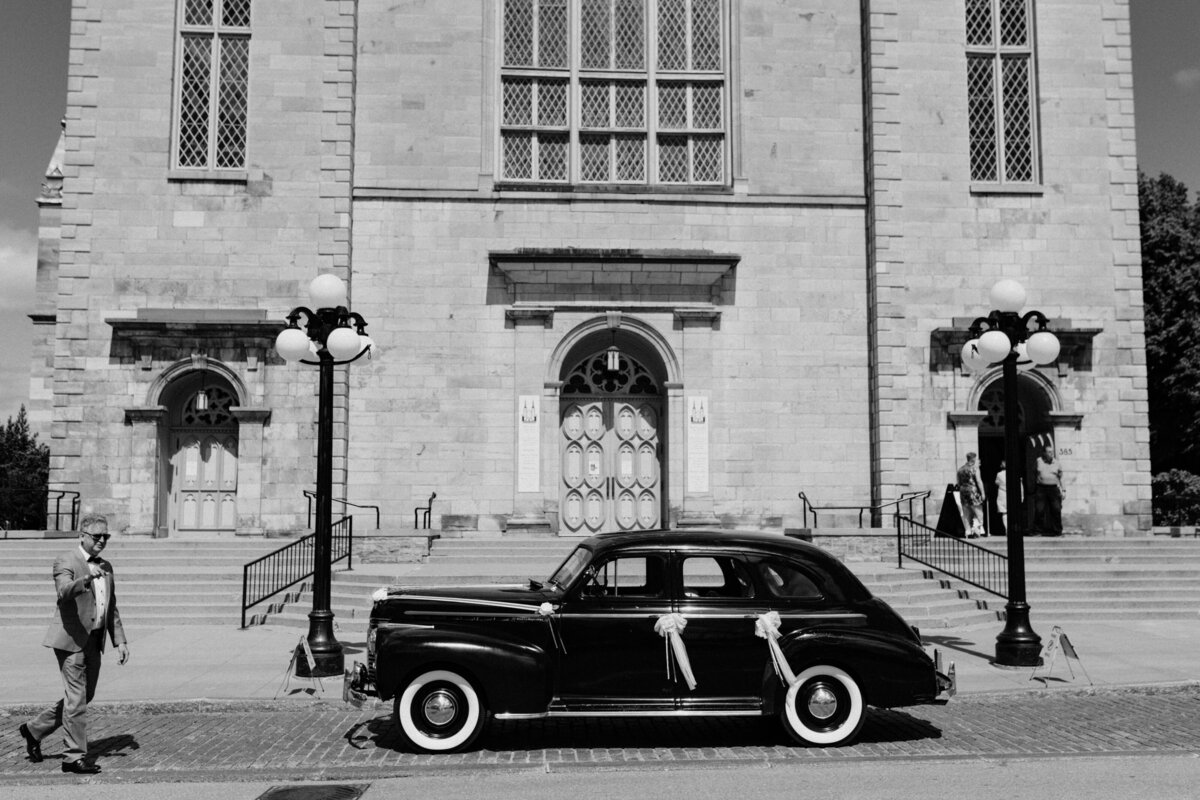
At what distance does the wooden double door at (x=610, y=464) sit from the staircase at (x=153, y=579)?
572cm

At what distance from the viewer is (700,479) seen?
20906 mm

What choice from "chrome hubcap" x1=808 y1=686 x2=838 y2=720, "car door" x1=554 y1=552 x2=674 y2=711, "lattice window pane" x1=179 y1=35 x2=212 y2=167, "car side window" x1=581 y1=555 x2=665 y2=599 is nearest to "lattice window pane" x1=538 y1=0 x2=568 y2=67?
"lattice window pane" x1=179 y1=35 x2=212 y2=167

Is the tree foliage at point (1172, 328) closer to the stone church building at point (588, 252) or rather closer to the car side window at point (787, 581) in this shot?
the stone church building at point (588, 252)

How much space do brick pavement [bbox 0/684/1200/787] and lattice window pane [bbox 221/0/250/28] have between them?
1571 centimetres

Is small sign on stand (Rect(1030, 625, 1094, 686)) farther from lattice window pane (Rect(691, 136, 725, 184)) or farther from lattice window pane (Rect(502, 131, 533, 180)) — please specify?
lattice window pane (Rect(502, 131, 533, 180))

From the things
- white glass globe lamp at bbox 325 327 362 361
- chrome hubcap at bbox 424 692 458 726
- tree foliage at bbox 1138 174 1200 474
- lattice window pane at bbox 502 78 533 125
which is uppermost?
lattice window pane at bbox 502 78 533 125

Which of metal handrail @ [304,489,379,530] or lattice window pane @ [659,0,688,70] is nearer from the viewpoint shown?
metal handrail @ [304,489,379,530]

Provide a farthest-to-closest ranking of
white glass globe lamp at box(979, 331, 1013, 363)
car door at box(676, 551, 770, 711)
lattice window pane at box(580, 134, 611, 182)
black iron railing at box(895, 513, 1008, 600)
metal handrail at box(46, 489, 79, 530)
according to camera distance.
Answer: lattice window pane at box(580, 134, 611, 182), metal handrail at box(46, 489, 79, 530), black iron railing at box(895, 513, 1008, 600), white glass globe lamp at box(979, 331, 1013, 363), car door at box(676, 551, 770, 711)

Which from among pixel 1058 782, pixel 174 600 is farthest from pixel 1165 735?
pixel 174 600

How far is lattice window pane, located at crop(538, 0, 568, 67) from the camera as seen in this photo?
22.1 meters

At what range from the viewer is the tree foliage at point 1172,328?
102 ft

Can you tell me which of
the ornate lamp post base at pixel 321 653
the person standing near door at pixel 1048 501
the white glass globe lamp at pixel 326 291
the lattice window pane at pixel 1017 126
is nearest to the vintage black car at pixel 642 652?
the ornate lamp post base at pixel 321 653

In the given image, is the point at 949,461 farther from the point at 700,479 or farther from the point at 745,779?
the point at 745,779

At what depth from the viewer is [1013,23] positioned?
73.6 feet
